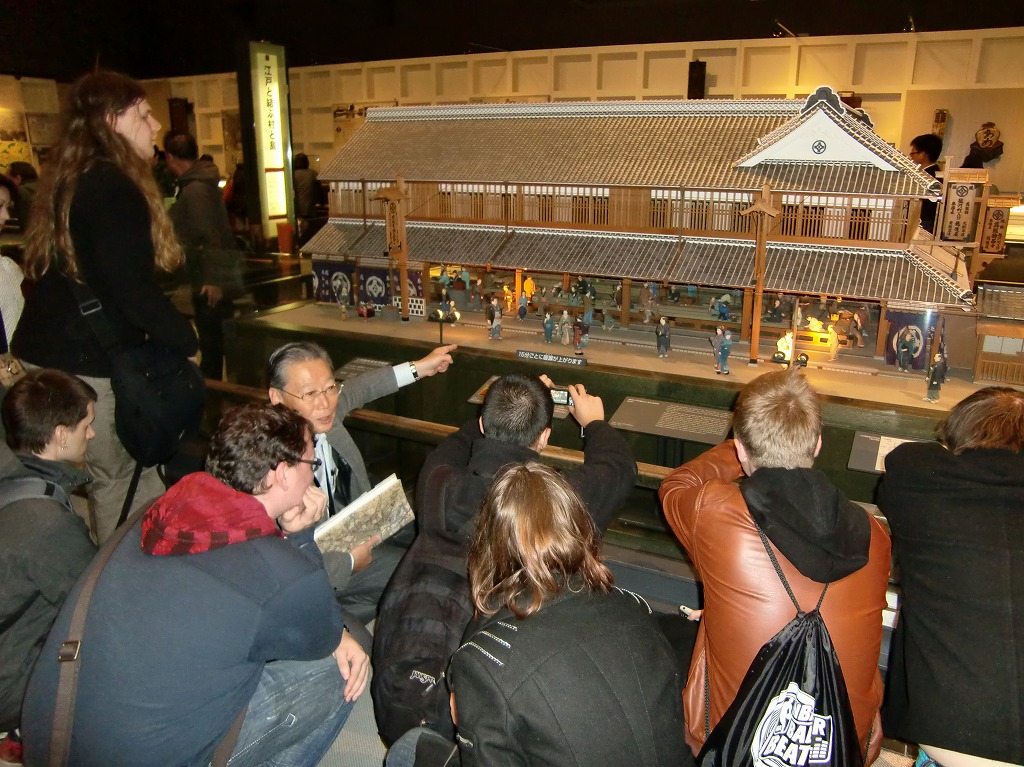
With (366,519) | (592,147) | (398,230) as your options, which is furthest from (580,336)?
(366,519)

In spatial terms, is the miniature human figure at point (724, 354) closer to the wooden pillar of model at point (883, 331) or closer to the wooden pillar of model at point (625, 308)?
the wooden pillar of model at point (883, 331)

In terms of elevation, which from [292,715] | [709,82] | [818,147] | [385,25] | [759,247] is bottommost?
[292,715]

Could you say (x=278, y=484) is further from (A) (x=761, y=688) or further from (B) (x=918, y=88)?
(B) (x=918, y=88)

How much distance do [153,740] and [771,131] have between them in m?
5.03

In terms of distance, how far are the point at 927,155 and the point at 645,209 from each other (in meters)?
2.92

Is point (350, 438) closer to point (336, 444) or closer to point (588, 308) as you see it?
point (336, 444)

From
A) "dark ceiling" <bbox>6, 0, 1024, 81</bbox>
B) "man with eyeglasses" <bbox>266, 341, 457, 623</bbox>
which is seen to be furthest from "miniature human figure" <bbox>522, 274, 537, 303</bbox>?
"dark ceiling" <bbox>6, 0, 1024, 81</bbox>

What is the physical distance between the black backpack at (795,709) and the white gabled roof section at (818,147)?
3.91m

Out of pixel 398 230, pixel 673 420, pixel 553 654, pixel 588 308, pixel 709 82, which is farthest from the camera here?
pixel 709 82

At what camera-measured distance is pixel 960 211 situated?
4.80 meters

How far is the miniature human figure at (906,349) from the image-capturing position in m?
4.61

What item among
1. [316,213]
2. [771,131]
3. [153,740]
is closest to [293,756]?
[153,740]

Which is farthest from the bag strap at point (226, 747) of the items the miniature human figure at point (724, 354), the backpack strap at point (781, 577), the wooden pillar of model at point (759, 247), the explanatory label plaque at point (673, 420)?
the wooden pillar of model at point (759, 247)

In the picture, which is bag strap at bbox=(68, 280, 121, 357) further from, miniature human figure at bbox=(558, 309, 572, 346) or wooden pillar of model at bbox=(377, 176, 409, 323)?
wooden pillar of model at bbox=(377, 176, 409, 323)
